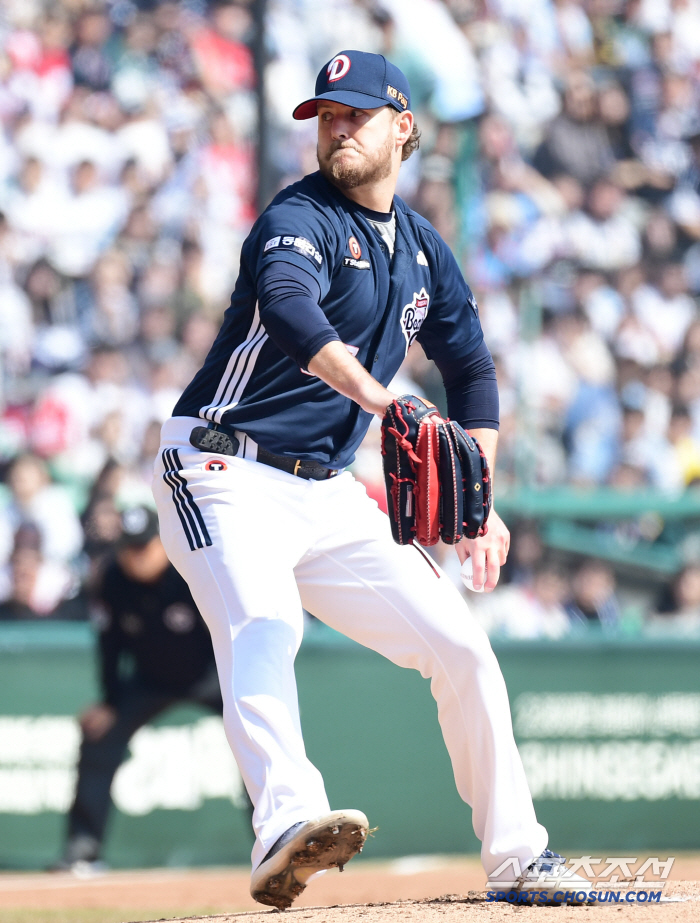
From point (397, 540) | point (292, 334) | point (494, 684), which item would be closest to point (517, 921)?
point (494, 684)

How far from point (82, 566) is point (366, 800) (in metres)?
2.31

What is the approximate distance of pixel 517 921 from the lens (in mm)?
3061

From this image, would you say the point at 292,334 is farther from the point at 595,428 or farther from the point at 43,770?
the point at 595,428

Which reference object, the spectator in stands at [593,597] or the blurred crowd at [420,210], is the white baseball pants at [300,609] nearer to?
the blurred crowd at [420,210]

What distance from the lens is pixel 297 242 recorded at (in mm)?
3135

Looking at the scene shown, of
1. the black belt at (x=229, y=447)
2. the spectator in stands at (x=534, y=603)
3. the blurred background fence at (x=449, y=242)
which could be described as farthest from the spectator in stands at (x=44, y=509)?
the black belt at (x=229, y=447)

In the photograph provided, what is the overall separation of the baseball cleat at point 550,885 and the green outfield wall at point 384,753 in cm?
399

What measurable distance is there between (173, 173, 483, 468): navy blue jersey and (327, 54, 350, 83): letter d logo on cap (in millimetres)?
289

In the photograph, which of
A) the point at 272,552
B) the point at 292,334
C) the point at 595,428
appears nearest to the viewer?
the point at 292,334

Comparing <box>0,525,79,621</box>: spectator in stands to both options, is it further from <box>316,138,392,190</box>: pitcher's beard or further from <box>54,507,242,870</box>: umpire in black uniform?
<box>316,138,392,190</box>: pitcher's beard

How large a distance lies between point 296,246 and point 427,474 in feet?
2.31

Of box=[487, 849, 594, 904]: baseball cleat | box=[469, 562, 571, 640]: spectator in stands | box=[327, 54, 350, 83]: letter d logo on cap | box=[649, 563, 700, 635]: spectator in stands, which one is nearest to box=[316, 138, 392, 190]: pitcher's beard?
box=[327, 54, 350, 83]: letter d logo on cap

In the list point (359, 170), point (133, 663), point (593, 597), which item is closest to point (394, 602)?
point (359, 170)

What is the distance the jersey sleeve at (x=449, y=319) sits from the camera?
363 cm
